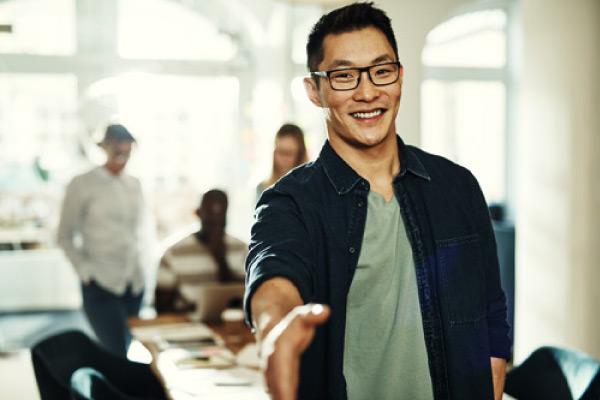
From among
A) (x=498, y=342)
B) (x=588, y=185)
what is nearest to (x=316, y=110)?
(x=588, y=185)

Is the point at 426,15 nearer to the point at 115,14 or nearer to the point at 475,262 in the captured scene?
the point at 475,262

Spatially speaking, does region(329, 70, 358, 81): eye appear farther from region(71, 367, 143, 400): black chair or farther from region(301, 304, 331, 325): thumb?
region(71, 367, 143, 400): black chair

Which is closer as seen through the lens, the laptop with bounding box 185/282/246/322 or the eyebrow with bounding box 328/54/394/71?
the eyebrow with bounding box 328/54/394/71

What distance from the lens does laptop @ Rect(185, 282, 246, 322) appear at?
3.54 m

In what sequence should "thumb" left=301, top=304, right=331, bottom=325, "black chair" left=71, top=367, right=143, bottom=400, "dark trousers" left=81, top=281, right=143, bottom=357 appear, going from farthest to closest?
"dark trousers" left=81, top=281, right=143, bottom=357 → "black chair" left=71, top=367, right=143, bottom=400 → "thumb" left=301, top=304, right=331, bottom=325

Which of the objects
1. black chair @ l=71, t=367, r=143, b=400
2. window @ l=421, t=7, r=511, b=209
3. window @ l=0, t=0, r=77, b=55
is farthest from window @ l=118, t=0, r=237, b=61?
→ black chair @ l=71, t=367, r=143, b=400

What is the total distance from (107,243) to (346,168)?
119 inches

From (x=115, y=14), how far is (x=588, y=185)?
4683mm

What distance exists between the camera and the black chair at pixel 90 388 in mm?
2314

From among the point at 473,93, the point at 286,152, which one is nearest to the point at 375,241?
the point at 286,152

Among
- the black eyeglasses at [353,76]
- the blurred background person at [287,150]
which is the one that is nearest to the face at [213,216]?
the blurred background person at [287,150]

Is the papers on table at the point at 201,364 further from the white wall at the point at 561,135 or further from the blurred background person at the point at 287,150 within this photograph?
the white wall at the point at 561,135

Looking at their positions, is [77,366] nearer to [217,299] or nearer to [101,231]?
[217,299]

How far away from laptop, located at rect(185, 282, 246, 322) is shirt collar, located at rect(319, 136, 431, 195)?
2143 millimetres
